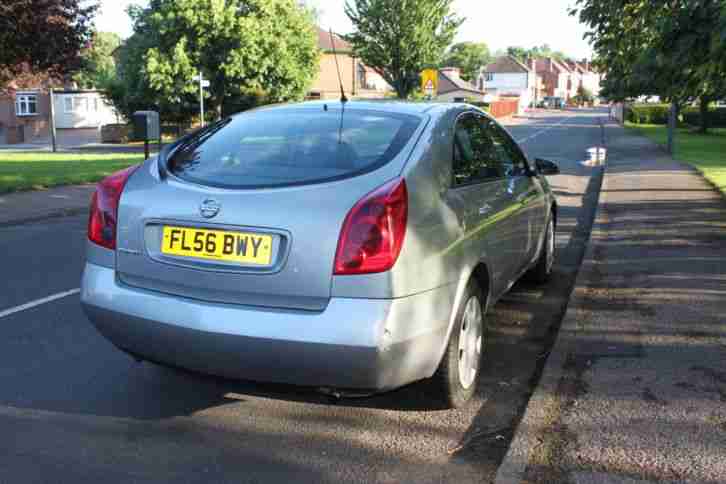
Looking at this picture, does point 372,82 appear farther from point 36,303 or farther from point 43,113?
point 36,303

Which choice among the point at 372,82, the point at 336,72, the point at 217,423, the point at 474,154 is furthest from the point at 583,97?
the point at 217,423

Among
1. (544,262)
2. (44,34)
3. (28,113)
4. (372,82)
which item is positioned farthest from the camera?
(372,82)

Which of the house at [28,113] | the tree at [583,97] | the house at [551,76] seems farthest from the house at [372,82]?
the house at [551,76]

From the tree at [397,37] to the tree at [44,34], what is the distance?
97.8 ft

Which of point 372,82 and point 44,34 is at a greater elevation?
point 372,82

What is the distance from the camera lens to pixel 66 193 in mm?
14055

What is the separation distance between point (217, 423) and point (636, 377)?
2347 millimetres

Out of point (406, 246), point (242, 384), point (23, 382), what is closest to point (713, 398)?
point (406, 246)

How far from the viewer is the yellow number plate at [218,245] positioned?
343cm

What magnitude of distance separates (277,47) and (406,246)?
37.5 metres

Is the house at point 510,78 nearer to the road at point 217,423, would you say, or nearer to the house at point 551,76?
the house at point 551,76

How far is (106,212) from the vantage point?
3898 mm

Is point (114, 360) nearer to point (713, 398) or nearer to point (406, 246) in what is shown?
point (406, 246)

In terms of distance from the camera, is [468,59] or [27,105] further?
[468,59]
